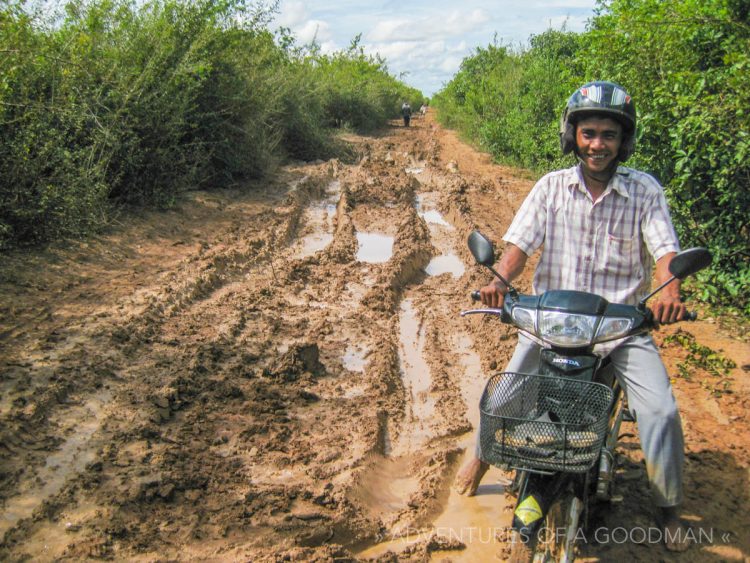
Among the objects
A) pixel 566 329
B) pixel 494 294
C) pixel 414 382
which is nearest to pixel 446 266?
pixel 414 382

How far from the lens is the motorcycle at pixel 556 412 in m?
2.61

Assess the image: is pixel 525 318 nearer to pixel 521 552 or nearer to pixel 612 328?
pixel 612 328

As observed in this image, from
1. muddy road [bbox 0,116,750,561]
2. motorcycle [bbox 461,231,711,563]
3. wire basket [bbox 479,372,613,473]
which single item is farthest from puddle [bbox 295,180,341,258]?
wire basket [bbox 479,372,613,473]

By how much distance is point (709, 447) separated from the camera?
14.2 ft

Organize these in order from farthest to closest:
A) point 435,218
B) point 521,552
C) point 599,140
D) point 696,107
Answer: point 435,218 → point 696,107 → point 599,140 → point 521,552

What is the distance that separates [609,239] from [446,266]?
218 inches

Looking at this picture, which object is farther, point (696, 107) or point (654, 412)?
point (696, 107)

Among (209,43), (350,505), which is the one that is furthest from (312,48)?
(350,505)

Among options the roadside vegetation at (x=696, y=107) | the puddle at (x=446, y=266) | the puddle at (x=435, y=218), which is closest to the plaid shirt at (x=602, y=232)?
the roadside vegetation at (x=696, y=107)

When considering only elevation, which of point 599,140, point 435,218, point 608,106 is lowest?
point 435,218

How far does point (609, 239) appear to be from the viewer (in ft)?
11.3

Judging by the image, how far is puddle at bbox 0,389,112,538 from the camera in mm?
3492

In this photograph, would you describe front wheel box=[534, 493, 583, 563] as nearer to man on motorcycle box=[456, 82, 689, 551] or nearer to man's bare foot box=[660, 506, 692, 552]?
man on motorcycle box=[456, 82, 689, 551]

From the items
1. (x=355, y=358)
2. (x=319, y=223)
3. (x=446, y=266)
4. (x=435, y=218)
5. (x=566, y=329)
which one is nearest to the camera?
(x=566, y=329)
